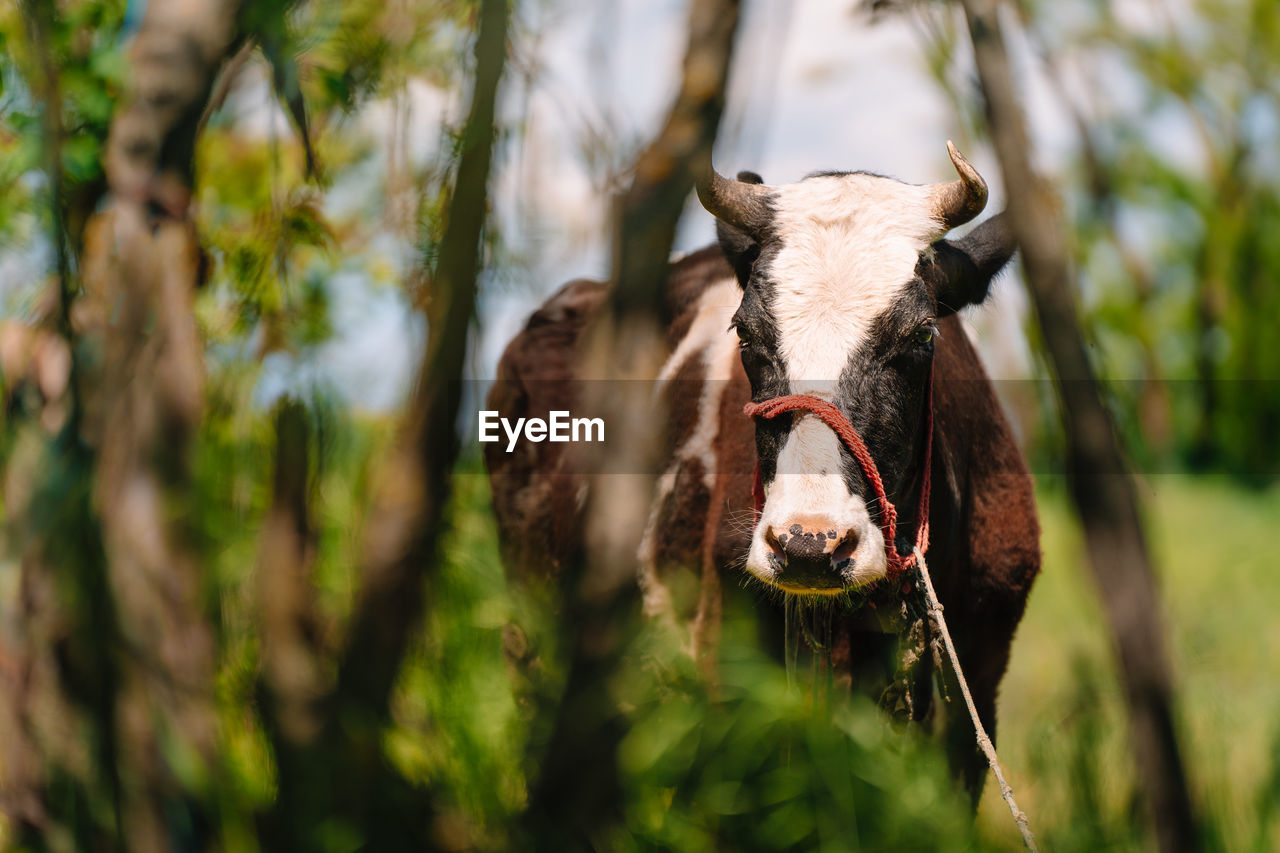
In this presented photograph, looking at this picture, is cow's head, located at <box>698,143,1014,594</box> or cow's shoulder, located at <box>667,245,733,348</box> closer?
cow's head, located at <box>698,143,1014,594</box>

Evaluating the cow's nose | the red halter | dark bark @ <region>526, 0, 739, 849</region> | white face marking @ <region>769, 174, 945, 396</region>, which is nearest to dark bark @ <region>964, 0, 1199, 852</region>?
dark bark @ <region>526, 0, 739, 849</region>

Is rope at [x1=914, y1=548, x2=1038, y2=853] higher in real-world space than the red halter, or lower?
lower

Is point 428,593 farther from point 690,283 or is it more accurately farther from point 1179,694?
point 690,283

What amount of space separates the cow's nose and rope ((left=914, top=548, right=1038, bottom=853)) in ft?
0.81

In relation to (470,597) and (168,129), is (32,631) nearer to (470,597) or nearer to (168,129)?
(470,597)

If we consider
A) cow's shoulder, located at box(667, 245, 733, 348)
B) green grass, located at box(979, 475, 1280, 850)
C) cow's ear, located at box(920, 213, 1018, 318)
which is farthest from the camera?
cow's shoulder, located at box(667, 245, 733, 348)

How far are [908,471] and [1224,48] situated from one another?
17.6m

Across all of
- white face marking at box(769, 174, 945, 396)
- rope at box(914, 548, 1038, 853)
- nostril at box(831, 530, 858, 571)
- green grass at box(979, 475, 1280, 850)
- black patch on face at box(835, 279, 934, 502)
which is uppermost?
white face marking at box(769, 174, 945, 396)

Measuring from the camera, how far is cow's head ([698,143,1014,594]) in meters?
2.56

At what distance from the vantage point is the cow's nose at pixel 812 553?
2.47m

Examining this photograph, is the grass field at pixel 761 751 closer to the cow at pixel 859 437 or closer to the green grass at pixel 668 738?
the green grass at pixel 668 738

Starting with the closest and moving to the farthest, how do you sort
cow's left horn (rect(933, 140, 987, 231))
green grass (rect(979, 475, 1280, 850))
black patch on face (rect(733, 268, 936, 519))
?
green grass (rect(979, 475, 1280, 850)), black patch on face (rect(733, 268, 936, 519)), cow's left horn (rect(933, 140, 987, 231))

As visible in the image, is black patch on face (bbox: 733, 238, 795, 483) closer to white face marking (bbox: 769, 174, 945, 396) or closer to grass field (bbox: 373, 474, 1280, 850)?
white face marking (bbox: 769, 174, 945, 396)

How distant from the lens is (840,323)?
284 cm
